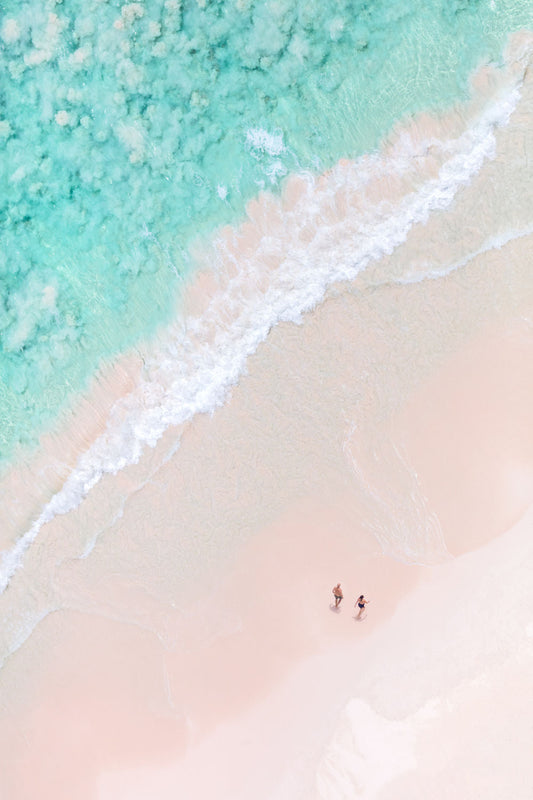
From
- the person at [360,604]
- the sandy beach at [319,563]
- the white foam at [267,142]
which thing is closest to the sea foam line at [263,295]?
the sandy beach at [319,563]

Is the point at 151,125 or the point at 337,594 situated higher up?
the point at 151,125

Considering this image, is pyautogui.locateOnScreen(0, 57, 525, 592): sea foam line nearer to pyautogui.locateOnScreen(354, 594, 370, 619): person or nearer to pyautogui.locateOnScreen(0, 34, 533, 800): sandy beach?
pyautogui.locateOnScreen(0, 34, 533, 800): sandy beach

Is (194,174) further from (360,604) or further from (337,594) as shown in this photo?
(360,604)

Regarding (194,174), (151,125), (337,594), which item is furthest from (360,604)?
(151,125)

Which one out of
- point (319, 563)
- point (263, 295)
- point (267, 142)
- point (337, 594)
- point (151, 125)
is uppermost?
point (151, 125)

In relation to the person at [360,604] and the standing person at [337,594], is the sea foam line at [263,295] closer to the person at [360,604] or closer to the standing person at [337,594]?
A: the standing person at [337,594]

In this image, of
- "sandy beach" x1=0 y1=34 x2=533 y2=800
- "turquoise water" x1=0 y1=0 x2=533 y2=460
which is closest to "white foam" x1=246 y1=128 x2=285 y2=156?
"turquoise water" x1=0 y1=0 x2=533 y2=460

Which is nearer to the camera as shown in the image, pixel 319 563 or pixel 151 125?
pixel 319 563
